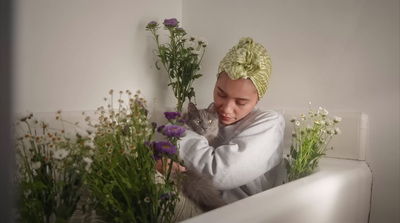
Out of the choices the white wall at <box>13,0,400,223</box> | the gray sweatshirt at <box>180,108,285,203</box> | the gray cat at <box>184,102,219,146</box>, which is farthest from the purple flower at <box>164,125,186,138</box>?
the white wall at <box>13,0,400,223</box>

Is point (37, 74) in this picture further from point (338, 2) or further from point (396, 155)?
point (396, 155)

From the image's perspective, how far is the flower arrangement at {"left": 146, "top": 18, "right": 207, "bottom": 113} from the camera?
2.24 m

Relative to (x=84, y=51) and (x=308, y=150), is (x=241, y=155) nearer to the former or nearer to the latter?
(x=308, y=150)

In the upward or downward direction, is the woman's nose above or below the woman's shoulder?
above

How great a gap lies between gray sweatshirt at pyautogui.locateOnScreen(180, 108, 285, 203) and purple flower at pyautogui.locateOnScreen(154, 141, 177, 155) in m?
0.56

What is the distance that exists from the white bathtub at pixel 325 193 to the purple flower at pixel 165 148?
0.15 metres

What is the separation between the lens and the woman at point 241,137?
4.59 ft

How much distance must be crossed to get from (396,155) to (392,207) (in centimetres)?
25

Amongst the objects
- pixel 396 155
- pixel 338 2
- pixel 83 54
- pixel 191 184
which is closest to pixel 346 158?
pixel 396 155

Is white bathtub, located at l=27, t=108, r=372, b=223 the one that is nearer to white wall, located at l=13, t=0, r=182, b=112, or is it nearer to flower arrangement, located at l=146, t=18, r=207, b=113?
white wall, located at l=13, t=0, r=182, b=112

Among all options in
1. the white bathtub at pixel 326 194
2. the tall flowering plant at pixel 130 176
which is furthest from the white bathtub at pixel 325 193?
the tall flowering plant at pixel 130 176

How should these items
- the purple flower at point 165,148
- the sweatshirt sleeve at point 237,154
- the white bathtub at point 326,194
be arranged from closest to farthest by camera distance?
the purple flower at point 165,148
the white bathtub at point 326,194
the sweatshirt sleeve at point 237,154

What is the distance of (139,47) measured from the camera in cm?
227

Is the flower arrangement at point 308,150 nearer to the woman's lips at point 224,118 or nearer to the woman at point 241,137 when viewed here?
the woman at point 241,137
